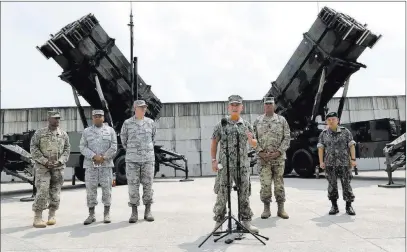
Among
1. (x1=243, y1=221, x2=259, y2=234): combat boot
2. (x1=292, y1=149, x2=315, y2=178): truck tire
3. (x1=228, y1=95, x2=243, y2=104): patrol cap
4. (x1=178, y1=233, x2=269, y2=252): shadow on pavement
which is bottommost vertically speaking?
(x1=178, y1=233, x2=269, y2=252): shadow on pavement

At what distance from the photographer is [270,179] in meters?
4.34

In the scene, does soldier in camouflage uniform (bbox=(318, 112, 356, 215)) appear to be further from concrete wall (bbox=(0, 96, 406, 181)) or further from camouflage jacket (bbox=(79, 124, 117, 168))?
concrete wall (bbox=(0, 96, 406, 181))

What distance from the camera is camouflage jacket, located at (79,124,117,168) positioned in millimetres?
4336

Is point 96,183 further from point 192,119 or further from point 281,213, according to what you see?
point 192,119

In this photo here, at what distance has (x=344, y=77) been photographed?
30.1 feet

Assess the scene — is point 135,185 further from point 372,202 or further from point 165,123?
point 165,123

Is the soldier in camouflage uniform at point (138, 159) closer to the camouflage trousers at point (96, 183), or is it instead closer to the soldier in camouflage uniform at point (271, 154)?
the camouflage trousers at point (96, 183)

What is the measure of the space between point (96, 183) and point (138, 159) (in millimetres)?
646

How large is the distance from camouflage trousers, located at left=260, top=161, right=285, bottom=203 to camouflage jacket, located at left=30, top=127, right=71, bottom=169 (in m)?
2.69

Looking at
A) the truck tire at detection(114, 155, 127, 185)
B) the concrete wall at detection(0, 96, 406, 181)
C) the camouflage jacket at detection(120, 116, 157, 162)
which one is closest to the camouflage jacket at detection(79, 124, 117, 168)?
the camouflage jacket at detection(120, 116, 157, 162)

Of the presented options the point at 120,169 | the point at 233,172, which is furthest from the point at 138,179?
the point at 120,169

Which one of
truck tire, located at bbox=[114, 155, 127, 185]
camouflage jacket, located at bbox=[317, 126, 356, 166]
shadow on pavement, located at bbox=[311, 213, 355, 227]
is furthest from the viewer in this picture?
truck tire, located at bbox=[114, 155, 127, 185]

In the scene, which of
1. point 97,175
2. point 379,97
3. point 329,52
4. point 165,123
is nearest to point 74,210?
point 97,175

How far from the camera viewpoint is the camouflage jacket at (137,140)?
14.1 feet
